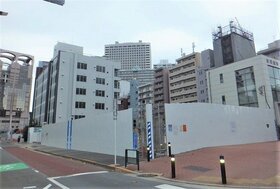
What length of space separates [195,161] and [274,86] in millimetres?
33483

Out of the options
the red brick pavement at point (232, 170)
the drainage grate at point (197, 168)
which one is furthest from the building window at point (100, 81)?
the drainage grate at point (197, 168)

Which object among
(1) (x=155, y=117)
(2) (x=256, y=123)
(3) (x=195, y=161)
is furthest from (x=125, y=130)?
(2) (x=256, y=123)

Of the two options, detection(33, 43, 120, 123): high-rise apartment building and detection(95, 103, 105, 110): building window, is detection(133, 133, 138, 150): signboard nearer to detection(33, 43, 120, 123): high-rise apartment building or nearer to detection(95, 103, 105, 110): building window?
detection(33, 43, 120, 123): high-rise apartment building

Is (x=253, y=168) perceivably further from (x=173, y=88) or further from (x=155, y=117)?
(x=173, y=88)

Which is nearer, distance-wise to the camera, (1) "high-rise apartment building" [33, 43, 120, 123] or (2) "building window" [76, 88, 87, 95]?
(1) "high-rise apartment building" [33, 43, 120, 123]

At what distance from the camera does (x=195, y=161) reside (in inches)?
591

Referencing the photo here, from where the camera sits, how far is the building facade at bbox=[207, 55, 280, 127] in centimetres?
4094

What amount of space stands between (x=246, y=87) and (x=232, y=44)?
44.2 ft

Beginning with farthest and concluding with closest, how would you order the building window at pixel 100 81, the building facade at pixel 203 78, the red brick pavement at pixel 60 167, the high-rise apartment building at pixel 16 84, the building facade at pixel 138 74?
1. the building facade at pixel 138 74
2. the building facade at pixel 203 78
3. the building window at pixel 100 81
4. the high-rise apartment building at pixel 16 84
5. the red brick pavement at pixel 60 167

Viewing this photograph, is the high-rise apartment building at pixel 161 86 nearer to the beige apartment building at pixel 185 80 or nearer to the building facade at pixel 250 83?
the beige apartment building at pixel 185 80

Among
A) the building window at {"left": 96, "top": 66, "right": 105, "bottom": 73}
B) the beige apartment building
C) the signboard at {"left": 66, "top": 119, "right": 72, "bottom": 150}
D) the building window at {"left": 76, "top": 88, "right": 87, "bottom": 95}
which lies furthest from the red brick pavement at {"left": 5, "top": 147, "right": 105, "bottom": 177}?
the beige apartment building

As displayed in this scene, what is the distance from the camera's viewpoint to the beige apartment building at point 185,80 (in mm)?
93875

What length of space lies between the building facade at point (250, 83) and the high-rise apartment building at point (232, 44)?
316 inches

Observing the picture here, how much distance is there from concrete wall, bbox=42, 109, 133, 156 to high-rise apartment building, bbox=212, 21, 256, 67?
36.6 m
